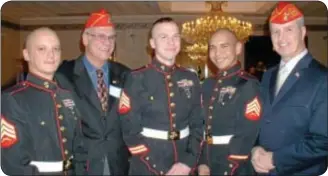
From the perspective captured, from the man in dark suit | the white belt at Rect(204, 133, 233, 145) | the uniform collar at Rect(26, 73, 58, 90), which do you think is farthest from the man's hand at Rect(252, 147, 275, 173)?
the uniform collar at Rect(26, 73, 58, 90)

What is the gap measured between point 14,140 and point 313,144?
1296mm

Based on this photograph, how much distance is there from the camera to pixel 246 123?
187 centimetres

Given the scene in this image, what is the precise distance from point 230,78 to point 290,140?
45 centimetres

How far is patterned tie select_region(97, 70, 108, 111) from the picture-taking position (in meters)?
2.07

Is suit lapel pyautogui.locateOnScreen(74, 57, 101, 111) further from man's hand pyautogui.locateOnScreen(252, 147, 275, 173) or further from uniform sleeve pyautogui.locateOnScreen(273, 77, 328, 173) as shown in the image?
uniform sleeve pyautogui.locateOnScreen(273, 77, 328, 173)

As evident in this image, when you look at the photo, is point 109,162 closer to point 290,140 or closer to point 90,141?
point 90,141

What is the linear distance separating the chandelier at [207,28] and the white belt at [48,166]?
331 centimetres

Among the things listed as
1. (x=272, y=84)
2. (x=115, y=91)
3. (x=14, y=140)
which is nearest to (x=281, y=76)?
(x=272, y=84)

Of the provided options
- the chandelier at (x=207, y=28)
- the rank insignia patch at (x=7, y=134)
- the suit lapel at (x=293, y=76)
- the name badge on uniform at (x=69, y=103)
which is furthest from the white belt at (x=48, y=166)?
the chandelier at (x=207, y=28)

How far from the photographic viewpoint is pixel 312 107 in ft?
5.49

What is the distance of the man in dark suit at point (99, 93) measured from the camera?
6.67 feet

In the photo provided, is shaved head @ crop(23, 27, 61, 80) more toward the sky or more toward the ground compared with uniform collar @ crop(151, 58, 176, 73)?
more toward the sky

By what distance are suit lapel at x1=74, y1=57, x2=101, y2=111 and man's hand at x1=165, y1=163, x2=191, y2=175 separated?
1.69 ft

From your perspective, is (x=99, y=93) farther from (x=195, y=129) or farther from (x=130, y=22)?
(x=130, y=22)
